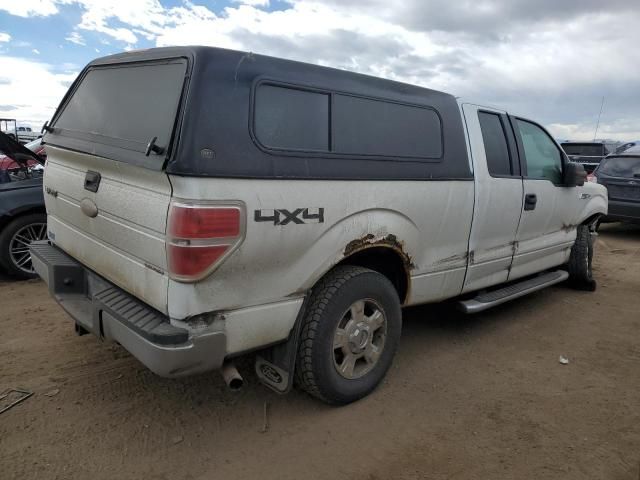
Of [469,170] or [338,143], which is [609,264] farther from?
[338,143]

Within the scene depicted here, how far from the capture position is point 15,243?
16.8ft

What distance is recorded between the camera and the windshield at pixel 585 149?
12570mm

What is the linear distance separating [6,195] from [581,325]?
5.75 m

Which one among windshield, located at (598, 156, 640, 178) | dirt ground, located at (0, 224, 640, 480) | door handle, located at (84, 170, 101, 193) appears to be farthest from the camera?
windshield, located at (598, 156, 640, 178)

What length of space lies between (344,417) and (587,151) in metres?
12.4

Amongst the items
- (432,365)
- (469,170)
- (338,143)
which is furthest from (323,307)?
(469,170)

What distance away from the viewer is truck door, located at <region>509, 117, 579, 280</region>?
169 inches

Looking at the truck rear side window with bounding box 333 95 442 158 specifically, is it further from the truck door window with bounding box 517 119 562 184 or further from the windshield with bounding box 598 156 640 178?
the windshield with bounding box 598 156 640 178

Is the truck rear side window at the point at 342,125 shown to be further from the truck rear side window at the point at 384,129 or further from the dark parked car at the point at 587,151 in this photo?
the dark parked car at the point at 587,151

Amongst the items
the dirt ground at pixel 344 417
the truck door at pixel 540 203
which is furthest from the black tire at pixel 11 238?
the truck door at pixel 540 203

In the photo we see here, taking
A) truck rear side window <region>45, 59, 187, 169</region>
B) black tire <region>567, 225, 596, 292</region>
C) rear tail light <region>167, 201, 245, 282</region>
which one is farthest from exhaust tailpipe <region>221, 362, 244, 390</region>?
black tire <region>567, 225, 596, 292</region>

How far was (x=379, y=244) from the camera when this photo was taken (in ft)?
9.98

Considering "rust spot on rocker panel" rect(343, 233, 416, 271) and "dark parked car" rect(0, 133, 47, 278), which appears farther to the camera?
"dark parked car" rect(0, 133, 47, 278)

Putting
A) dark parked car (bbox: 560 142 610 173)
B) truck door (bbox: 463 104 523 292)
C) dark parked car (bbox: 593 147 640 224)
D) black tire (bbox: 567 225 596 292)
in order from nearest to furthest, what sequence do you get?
truck door (bbox: 463 104 523 292) < black tire (bbox: 567 225 596 292) < dark parked car (bbox: 593 147 640 224) < dark parked car (bbox: 560 142 610 173)
